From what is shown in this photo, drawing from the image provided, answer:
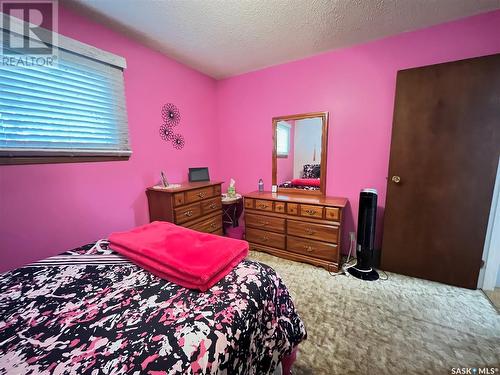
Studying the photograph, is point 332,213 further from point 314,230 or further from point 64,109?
point 64,109

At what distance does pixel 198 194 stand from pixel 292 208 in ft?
3.71

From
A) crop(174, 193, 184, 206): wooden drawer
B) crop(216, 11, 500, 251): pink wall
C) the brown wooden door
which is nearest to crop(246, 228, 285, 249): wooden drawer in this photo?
crop(216, 11, 500, 251): pink wall

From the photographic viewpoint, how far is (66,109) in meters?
1.66

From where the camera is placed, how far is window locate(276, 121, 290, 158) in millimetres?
2768

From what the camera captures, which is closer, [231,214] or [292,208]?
[292,208]

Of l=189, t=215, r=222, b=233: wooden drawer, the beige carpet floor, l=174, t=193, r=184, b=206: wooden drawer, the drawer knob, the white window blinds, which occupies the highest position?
the white window blinds

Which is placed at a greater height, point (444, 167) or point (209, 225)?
point (444, 167)

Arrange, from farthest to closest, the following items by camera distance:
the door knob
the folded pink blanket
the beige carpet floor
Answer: the door knob
the beige carpet floor
the folded pink blanket

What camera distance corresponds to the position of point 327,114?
8.10 ft

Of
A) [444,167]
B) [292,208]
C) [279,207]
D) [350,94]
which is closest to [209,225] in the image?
[279,207]

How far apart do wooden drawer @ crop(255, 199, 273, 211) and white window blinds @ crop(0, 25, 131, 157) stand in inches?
62.2

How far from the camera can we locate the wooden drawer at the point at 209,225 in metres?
2.42

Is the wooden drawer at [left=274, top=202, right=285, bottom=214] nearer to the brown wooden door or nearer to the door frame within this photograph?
the brown wooden door

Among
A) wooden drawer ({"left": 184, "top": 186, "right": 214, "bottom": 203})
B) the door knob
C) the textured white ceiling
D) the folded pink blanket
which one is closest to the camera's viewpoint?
the folded pink blanket
